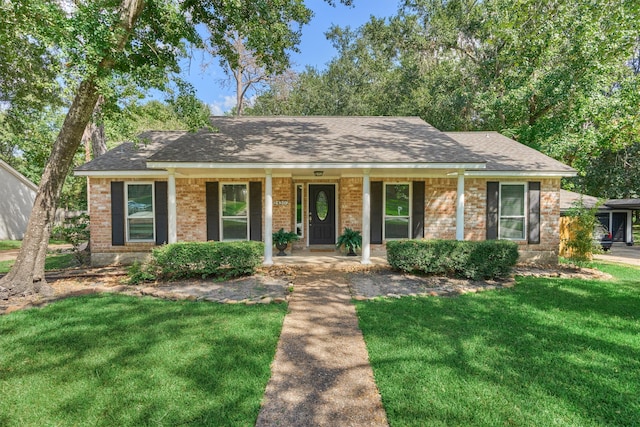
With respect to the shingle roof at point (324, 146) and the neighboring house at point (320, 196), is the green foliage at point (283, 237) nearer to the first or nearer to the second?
the neighboring house at point (320, 196)

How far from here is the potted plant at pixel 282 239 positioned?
995 cm

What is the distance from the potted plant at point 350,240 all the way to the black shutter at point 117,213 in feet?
21.6

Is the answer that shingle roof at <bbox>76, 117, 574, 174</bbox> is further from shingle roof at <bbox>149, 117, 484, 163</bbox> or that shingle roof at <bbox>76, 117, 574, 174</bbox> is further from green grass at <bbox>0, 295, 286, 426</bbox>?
green grass at <bbox>0, 295, 286, 426</bbox>

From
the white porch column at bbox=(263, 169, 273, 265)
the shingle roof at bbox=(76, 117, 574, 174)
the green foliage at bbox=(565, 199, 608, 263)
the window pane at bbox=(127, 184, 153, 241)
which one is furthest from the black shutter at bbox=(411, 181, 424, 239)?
the window pane at bbox=(127, 184, 153, 241)

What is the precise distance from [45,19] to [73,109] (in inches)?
63.7

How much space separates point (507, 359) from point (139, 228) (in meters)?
9.91

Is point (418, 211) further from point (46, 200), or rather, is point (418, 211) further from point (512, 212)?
point (46, 200)

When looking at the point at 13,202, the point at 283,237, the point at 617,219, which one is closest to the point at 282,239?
the point at 283,237

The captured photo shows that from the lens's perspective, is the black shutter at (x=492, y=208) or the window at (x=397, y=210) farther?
the window at (x=397, y=210)

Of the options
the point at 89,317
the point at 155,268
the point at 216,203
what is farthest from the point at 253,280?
the point at 216,203

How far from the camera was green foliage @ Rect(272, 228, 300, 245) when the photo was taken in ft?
32.6

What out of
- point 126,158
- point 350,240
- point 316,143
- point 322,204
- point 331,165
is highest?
point 316,143

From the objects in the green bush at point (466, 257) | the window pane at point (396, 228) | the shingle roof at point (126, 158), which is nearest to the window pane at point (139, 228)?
the shingle roof at point (126, 158)

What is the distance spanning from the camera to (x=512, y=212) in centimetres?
1016
